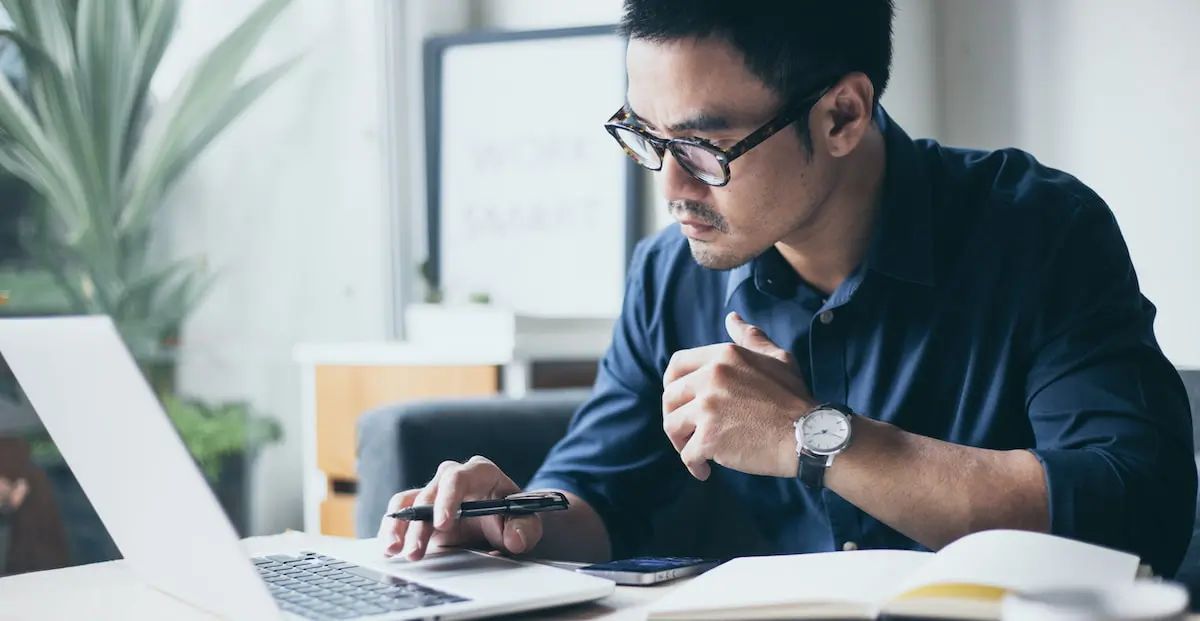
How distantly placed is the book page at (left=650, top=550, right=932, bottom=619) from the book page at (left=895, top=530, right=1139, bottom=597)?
0.02m

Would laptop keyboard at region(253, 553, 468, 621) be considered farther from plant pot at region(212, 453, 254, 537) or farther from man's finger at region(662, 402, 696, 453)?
plant pot at region(212, 453, 254, 537)

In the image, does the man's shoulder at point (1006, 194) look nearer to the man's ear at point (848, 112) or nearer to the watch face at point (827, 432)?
the man's ear at point (848, 112)

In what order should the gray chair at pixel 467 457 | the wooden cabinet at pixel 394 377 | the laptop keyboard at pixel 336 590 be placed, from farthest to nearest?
the wooden cabinet at pixel 394 377
the gray chair at pixel 467 457
the laptop keyboard at pixel 336 590

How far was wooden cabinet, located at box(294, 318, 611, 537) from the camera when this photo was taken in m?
2.49

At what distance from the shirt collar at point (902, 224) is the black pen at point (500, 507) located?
1.33 ft

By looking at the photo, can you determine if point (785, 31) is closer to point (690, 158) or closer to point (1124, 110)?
point (690, 158)

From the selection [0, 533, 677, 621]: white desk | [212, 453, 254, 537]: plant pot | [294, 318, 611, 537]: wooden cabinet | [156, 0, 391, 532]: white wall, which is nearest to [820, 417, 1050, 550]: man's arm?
[0, 533, 677, 621]: white desk

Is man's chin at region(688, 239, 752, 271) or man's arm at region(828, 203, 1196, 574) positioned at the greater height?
man's chin at region(688, 239, 752, 271)

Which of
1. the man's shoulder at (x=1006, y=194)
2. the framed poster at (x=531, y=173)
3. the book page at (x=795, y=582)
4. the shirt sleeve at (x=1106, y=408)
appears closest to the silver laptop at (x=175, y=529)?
the book page at (x=795, y=582)

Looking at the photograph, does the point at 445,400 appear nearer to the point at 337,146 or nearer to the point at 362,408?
the point at 362,408

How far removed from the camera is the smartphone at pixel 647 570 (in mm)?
933

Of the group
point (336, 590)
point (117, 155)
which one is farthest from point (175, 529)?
point (117, 155)

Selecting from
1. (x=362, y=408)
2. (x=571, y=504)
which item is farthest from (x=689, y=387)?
(x=362, y=408)

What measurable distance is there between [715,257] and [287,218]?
1.90 m
